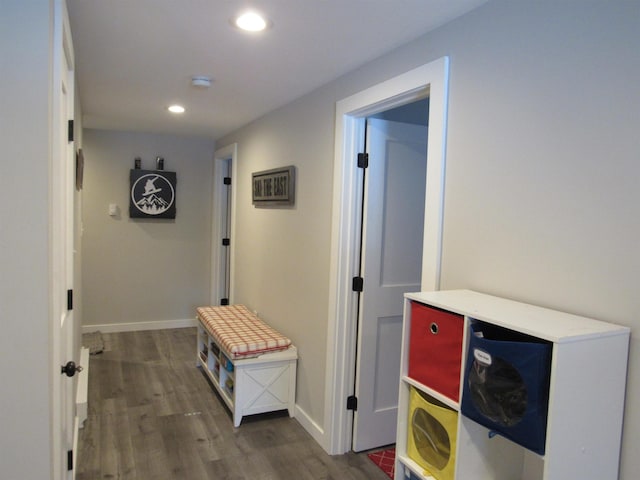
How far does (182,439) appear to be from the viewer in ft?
9.88

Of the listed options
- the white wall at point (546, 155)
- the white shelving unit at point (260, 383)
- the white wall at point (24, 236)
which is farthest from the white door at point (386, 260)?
the white wall at point (24, 236)

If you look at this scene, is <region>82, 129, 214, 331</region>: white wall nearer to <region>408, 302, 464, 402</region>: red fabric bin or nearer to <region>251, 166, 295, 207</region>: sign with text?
<region>251, 166, 295, 207</region>: sign with text

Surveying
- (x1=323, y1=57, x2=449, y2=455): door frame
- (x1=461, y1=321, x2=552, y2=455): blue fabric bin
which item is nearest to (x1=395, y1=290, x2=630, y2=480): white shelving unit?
(x1=461, y1=321, x2=552, y2=455): blue fabric bin

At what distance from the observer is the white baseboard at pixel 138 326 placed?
5.29 m

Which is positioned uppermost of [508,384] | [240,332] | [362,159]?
[362,159]

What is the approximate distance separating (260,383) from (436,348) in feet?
6.36

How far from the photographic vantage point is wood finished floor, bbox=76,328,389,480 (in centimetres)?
266

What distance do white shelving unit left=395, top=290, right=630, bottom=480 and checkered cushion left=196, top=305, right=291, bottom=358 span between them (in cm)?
193

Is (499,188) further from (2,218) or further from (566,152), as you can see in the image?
(2,218)

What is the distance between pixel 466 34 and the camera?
1876 millimetres

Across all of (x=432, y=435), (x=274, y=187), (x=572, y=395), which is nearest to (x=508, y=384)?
(x=572, y=395)

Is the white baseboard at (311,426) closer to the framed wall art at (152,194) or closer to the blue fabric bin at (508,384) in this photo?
the blue fabric bin at (508,384)

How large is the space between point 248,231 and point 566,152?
10.7 ft

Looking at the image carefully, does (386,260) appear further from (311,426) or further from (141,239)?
(141,239)
